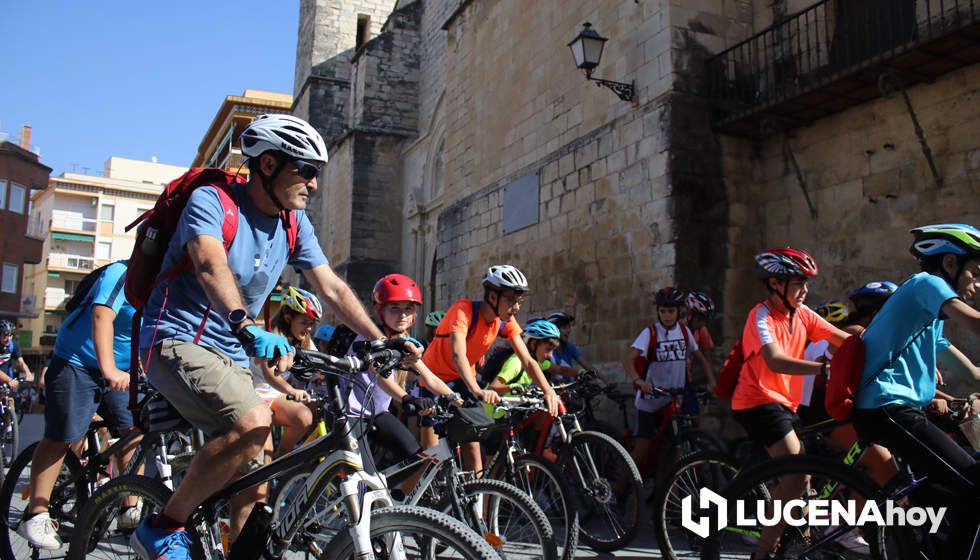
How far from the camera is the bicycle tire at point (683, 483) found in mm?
4281

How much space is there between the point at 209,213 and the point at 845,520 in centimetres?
258

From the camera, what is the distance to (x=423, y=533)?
2.31 m

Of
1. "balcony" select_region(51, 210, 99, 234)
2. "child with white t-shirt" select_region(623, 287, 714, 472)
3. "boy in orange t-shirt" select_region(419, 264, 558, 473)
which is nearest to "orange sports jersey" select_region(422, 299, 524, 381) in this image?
"boy in orange t-shirt" select_region(419, 264, 558, 473)

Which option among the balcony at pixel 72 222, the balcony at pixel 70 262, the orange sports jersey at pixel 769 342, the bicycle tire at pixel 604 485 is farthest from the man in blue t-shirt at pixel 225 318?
the balcony at pixel 72 222

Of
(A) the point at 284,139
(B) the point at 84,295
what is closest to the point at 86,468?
(B) the point at 84,295

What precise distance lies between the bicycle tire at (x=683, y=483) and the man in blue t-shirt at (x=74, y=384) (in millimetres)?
2857

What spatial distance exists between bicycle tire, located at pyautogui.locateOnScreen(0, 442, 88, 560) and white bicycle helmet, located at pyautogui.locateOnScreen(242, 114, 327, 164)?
2346mm

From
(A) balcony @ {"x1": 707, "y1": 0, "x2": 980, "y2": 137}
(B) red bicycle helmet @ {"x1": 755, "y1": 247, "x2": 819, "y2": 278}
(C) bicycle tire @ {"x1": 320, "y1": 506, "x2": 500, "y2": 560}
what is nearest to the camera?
(C) bicycle tire @ {"x1": 320, "y1": 506, "x2": 500, "y2": 560}

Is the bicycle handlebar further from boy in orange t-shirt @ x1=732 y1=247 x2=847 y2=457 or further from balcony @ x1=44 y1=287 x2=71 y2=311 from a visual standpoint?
balcony @ x1=44 y1=287 x2=71 y2=311

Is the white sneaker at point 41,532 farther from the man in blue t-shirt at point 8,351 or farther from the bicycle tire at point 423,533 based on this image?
the man in blue t-shirt at point 8,351

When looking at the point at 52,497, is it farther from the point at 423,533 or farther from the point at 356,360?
the point at 423,533

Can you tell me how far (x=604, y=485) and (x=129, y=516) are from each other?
9.33 ft

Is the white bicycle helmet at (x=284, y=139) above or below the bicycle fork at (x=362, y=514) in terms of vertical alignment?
above

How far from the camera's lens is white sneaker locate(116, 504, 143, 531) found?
10.6 feet
